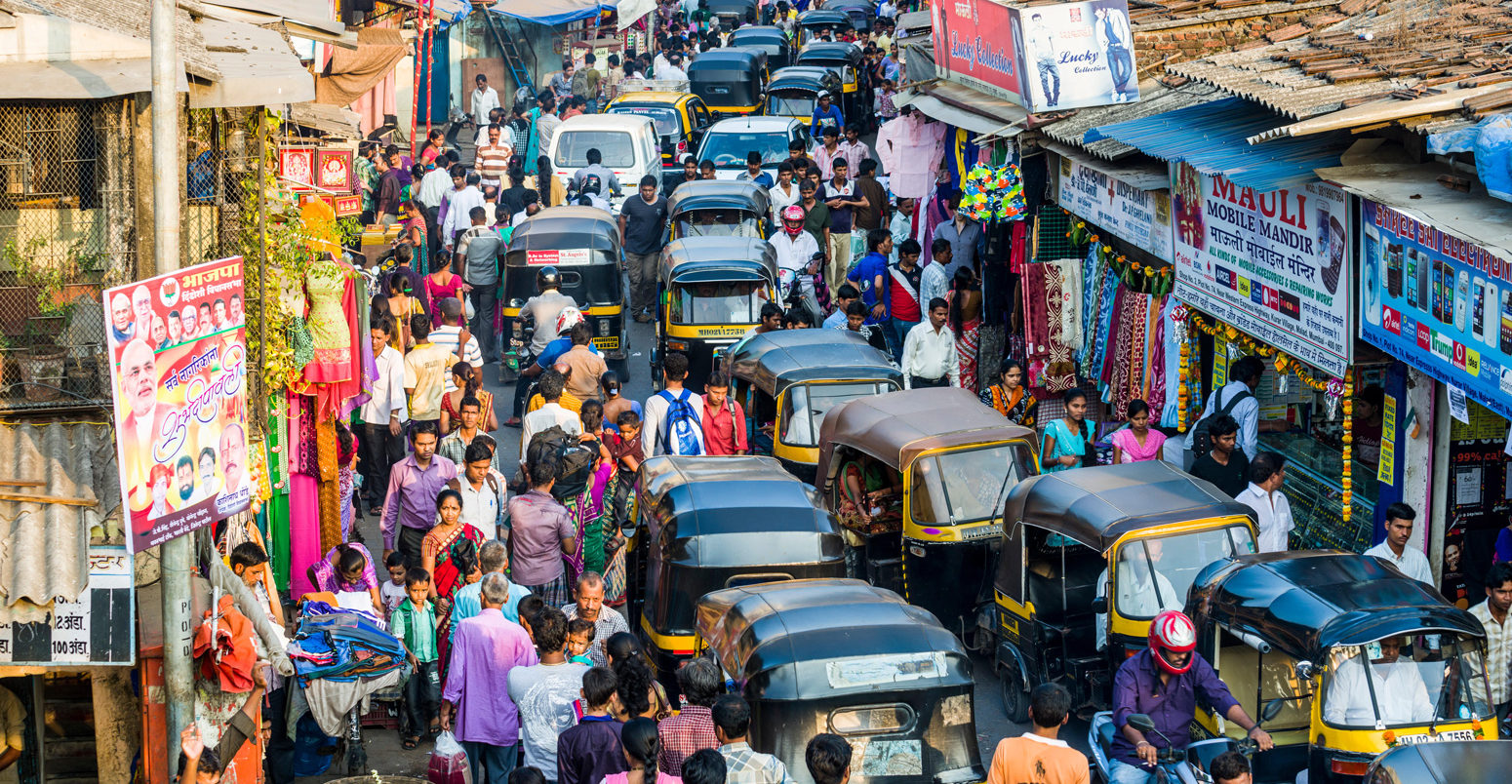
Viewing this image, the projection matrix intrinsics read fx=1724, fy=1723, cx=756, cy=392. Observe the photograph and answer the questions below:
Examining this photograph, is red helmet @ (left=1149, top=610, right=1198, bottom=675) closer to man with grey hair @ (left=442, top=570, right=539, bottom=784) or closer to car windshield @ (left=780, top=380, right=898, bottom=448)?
man with grey hair @ (left=442, top=570, right=539, bottom=784)

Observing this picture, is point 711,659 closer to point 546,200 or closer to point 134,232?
point 134,232

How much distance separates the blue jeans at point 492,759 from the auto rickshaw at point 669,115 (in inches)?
854

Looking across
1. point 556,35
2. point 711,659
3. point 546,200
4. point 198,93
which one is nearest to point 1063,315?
point 711,659

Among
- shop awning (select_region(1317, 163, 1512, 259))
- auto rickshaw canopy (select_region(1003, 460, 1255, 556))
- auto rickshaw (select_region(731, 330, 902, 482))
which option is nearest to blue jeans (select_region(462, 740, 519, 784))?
auto rickshaw canopy (select_region(1003, 460, 1255, 556))

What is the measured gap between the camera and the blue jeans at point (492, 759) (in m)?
9.50

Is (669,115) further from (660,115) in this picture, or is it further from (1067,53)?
(1067,53)

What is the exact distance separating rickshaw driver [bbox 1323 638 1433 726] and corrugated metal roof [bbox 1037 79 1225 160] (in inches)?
249

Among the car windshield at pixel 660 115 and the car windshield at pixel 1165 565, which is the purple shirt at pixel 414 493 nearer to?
the car windshield at pixel 1165 565

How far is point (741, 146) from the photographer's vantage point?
90.5ft

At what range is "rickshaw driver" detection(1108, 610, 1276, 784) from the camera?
910cm

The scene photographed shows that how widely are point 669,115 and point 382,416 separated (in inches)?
698

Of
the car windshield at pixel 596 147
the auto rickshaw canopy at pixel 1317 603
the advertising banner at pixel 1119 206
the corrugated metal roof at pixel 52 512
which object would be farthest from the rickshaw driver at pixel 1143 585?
the car windshield at pixel 596 147

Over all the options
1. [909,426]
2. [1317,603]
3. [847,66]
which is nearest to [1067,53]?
[909,426]

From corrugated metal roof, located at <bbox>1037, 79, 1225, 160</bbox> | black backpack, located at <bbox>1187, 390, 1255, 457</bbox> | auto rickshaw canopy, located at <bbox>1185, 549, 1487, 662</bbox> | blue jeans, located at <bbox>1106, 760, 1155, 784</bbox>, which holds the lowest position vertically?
blue jeans, located at <bbox>1106, 760, 1155, 784</bbox>
